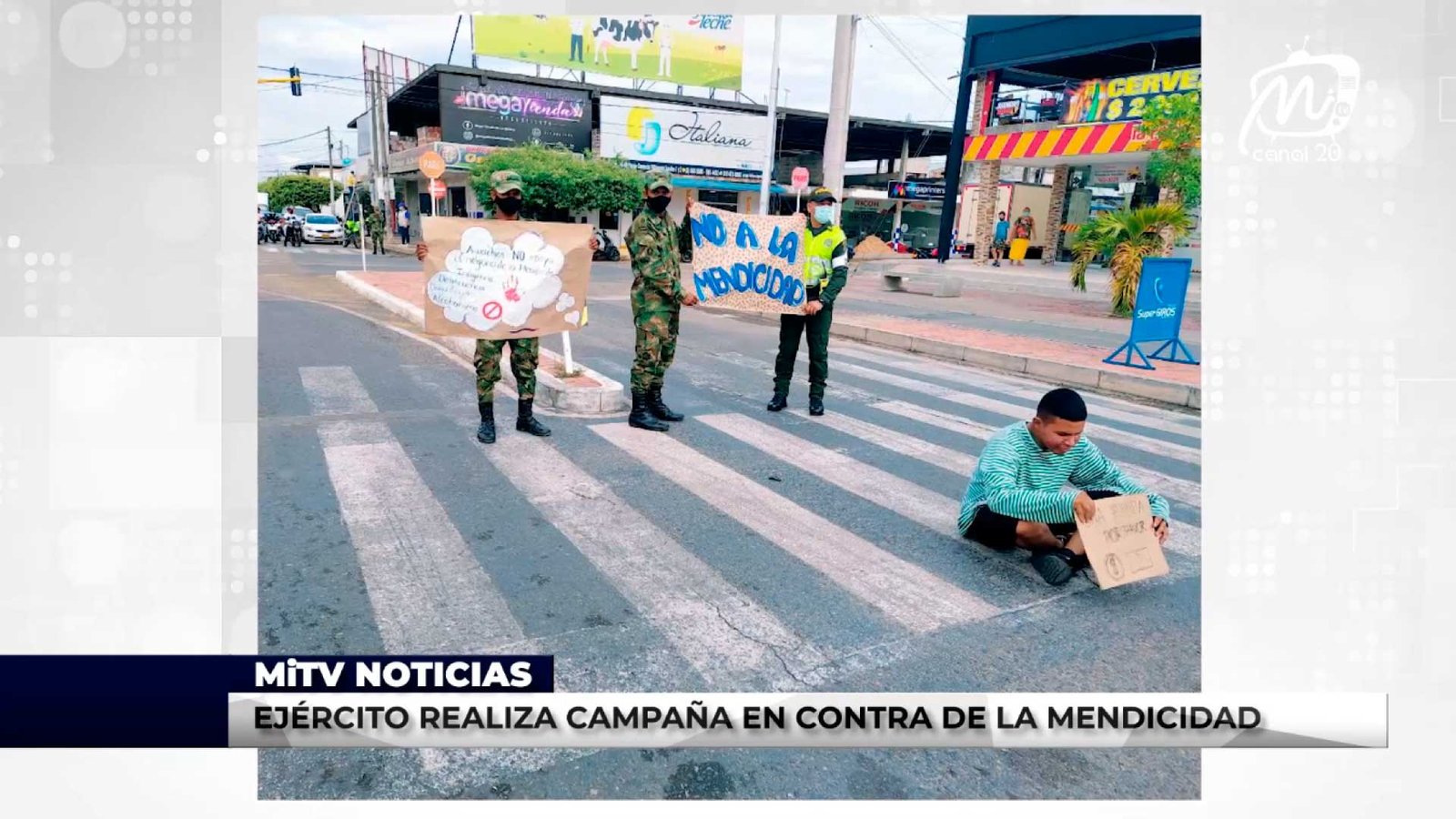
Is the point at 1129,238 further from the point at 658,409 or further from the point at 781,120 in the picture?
the point at 781,120

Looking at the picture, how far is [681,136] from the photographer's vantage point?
4009 centimetres

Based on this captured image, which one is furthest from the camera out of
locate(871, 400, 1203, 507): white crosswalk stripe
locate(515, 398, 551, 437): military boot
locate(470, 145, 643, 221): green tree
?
locate(470, 145, 643, 221): green tree

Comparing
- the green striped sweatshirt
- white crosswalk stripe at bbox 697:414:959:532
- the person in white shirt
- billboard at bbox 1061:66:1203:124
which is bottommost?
white crosswalk stripe at bbox 697:414:959:532

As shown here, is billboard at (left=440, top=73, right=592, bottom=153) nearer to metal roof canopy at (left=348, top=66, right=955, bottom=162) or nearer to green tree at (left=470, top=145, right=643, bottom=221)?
metal roof canopy at (left=348, top=66, right=955, bottom=162)

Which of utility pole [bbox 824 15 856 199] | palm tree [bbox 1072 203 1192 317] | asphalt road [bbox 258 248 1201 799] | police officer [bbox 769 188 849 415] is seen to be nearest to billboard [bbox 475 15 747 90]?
utility pole [bbox 824 15 856 199]

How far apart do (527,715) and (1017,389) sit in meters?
7.60

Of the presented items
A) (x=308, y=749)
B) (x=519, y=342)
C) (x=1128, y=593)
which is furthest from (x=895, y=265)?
(x=308, y=749)

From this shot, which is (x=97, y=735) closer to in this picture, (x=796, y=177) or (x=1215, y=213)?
(x=1215, y=213)

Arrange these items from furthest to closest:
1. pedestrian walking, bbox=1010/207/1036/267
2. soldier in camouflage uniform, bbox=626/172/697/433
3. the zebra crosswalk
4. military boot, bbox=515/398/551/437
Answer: pedestrian walking, bbox=1010/207/1036/267 → soldier in camouflage uniform, bbox=626/172/697/433 → military boot, bbox=515/398/551/437 → the zebra crosswalk

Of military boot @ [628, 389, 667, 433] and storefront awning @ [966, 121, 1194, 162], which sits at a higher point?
storefront awning @ [966, 121, 1194, 162]

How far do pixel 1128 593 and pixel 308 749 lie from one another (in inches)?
133

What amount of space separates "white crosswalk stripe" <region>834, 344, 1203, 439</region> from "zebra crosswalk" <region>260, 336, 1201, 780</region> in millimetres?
202

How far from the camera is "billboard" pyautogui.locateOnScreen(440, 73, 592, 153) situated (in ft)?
121

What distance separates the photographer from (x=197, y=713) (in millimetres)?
2607
